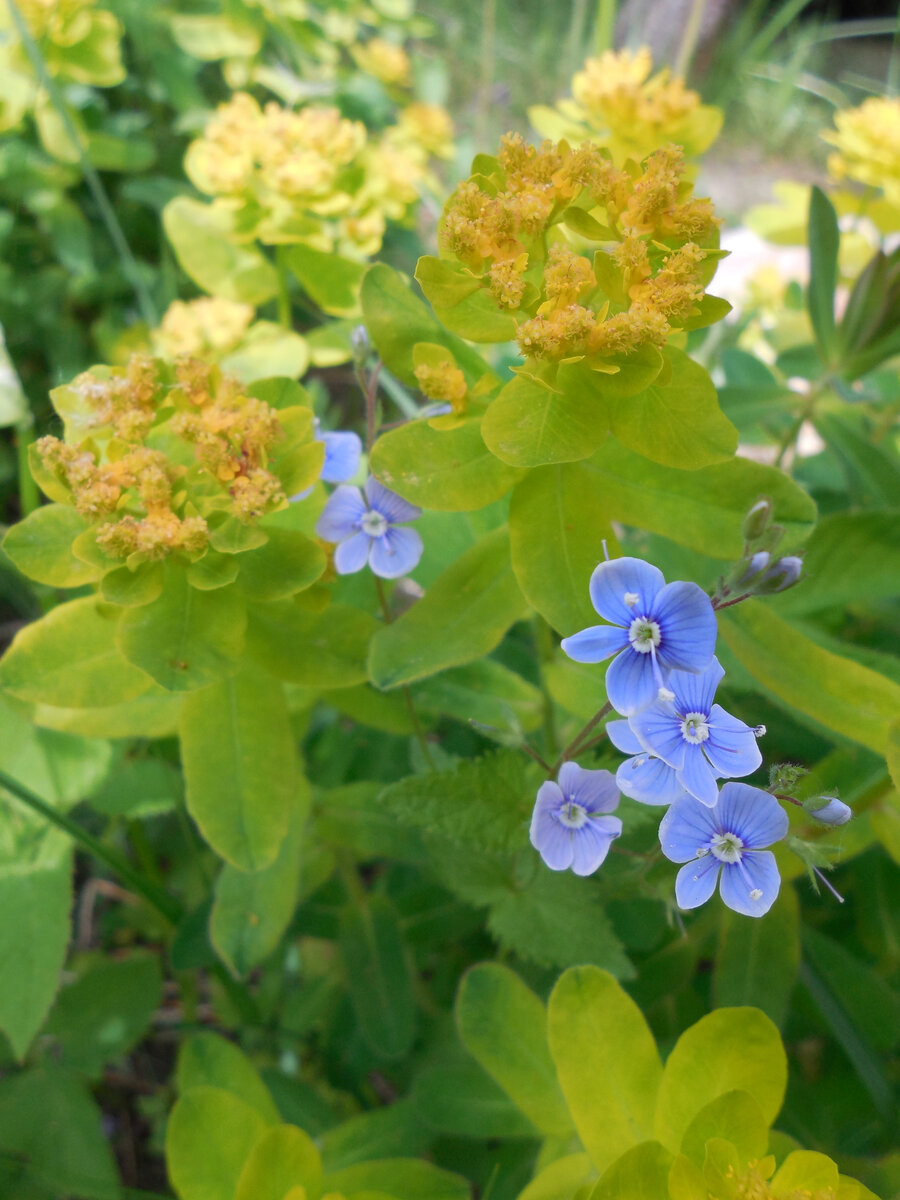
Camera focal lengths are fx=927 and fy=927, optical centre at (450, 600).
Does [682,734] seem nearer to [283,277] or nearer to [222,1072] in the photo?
[222,1072]

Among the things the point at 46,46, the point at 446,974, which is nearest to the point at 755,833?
the point at 446,974

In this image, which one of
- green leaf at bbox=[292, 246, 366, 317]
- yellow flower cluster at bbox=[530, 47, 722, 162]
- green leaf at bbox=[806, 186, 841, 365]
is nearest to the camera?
green leaf at bbox=[806, 186, 841, 365]

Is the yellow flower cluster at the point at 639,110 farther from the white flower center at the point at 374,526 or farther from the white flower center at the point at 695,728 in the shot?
the white flower center at the point at 695,728

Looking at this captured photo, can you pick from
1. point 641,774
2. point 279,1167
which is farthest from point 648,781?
point 279,1167

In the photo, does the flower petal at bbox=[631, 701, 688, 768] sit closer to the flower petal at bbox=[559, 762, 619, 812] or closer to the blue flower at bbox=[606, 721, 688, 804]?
the blue flower at bbox=[606, 721, 688, 804]

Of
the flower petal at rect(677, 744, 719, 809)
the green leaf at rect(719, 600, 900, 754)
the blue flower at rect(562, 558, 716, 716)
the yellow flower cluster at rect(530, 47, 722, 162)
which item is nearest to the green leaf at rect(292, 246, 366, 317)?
the yellow flower cluster at rect(530, 47, 722, 162)

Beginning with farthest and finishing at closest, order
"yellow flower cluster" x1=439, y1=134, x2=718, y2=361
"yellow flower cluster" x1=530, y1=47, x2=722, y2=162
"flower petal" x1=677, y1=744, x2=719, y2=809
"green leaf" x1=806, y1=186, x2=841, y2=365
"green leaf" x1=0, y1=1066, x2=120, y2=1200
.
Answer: "yellow flower cluster" x1=530, y1=47, x2=722, y2=162
"green leaf" x1=806, y1=186, x2=841, y2=365
"green leaf" x1=0, y1=1066, x2=120, y2=1200
"yellow flower cluster" x1=439, y1=134, x2=718, y2=361
"flower petal" x1=677, y1=744, x2=719, y2=809

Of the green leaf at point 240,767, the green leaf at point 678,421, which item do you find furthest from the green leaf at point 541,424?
the green leaf at point 240,767
